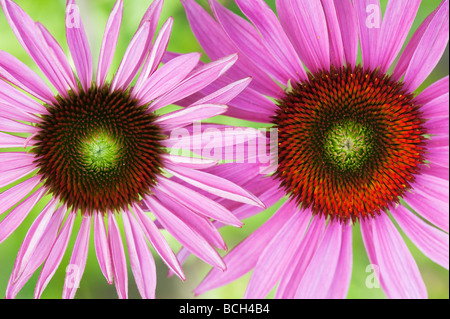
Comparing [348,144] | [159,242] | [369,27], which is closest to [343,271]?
[348,144]

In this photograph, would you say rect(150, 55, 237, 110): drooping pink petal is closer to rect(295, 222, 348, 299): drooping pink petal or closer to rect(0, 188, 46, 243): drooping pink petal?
rect(0, 188, 46, 243): drooping pink petal

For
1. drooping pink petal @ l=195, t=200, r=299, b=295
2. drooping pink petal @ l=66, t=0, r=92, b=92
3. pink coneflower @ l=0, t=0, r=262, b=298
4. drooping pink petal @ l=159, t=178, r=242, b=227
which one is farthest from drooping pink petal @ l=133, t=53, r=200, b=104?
drooping pink petal @ l=195, t=200, r=299, b=295

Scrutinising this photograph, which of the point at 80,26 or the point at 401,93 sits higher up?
the point at 80,26

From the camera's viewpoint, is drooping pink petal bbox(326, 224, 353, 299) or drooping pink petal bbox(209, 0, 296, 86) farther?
drooping pink petal bbox(326, 224, 353, 299)

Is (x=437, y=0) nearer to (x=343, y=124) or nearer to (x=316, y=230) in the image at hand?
(x=343, y=124)

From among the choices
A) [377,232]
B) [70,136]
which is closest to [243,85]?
[70,136]

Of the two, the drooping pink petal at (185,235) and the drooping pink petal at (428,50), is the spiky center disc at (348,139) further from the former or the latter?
the drooping pink petal at (185,235)
